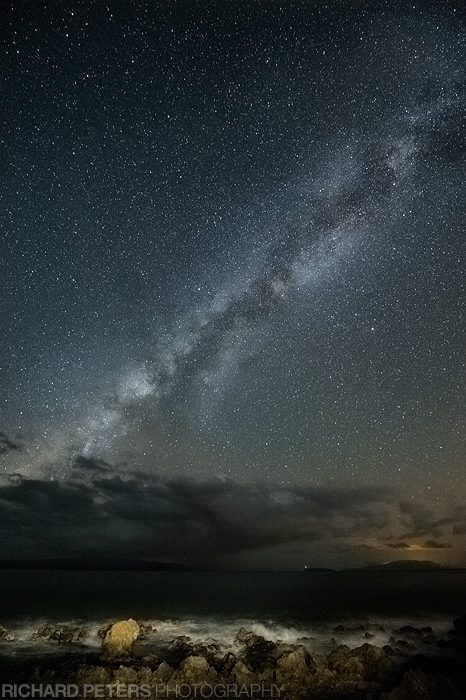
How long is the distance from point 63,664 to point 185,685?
873 centimetres

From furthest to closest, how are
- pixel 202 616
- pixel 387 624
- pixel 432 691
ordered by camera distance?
pixel 202 616
pixel 387 624
pixel 432 691

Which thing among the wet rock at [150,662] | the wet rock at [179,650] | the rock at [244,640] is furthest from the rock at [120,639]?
the rock at [244,640]

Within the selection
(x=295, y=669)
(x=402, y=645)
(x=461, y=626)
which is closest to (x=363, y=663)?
(x=295, y=669)

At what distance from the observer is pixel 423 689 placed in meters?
16.9

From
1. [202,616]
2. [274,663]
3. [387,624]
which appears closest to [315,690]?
[274,663]

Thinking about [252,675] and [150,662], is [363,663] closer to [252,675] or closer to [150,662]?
[252,675]

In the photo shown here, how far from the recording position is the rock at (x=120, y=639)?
27.9 m

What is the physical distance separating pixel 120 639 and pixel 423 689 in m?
20.5

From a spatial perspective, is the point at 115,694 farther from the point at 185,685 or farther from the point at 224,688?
the point at 224,688

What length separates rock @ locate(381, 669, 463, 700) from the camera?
16.8m

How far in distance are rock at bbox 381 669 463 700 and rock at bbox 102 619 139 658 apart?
18.2 meters

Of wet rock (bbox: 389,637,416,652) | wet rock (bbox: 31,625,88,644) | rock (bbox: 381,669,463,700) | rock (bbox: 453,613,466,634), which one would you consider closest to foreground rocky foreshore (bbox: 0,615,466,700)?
rock (bbox: 381,669,463,700)

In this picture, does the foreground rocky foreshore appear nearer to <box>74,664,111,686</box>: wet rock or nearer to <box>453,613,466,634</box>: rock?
<box>74,664,111,686</box>: wet rock

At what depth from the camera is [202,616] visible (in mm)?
55219
